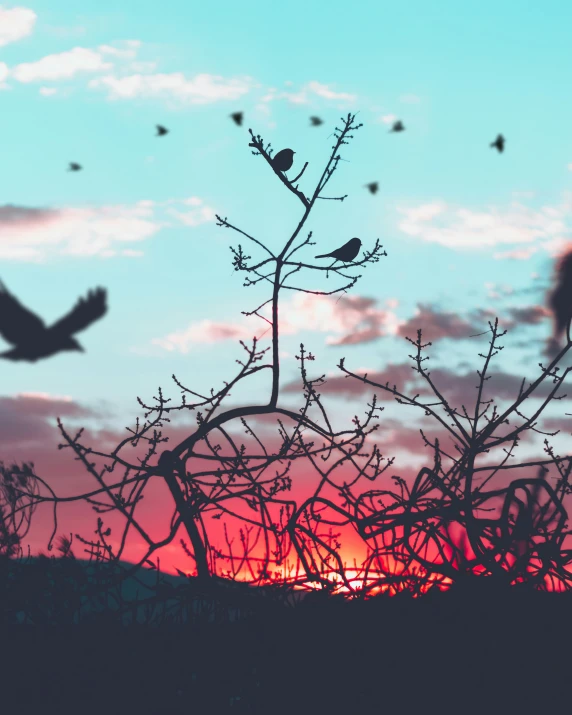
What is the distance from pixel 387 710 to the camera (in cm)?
252

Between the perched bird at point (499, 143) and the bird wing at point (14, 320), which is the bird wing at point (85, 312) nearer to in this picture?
the bird wing at point (14, 320)

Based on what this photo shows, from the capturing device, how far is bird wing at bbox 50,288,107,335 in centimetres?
1225

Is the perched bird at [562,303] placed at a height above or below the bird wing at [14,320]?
below

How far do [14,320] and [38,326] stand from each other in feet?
2.10

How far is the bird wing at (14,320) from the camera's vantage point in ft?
33.6

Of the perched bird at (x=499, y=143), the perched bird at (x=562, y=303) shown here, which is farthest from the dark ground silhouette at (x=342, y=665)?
the perched bird at (x=499, y=143)

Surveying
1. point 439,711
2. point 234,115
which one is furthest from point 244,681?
point 234,115

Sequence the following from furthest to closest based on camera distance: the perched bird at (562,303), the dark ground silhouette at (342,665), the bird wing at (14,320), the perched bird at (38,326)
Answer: the perched bird at (38,326) < the bird wing at (14,320) < the perched bird at (562,303) < the dark ground silhouette at (342,665)

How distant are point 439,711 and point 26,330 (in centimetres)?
935

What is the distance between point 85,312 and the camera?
40.5 ft

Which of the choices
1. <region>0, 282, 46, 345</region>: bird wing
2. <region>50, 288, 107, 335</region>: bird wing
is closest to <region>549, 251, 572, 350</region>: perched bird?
<region>0, 282, 46, 345</region>: bird wing

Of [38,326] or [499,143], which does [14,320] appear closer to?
[38,326]

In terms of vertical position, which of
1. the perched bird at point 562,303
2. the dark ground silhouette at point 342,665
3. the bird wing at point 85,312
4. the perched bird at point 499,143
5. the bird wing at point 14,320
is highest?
the perched bird at point 499,143

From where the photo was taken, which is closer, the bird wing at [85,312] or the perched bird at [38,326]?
the perched bird at [38,326]
